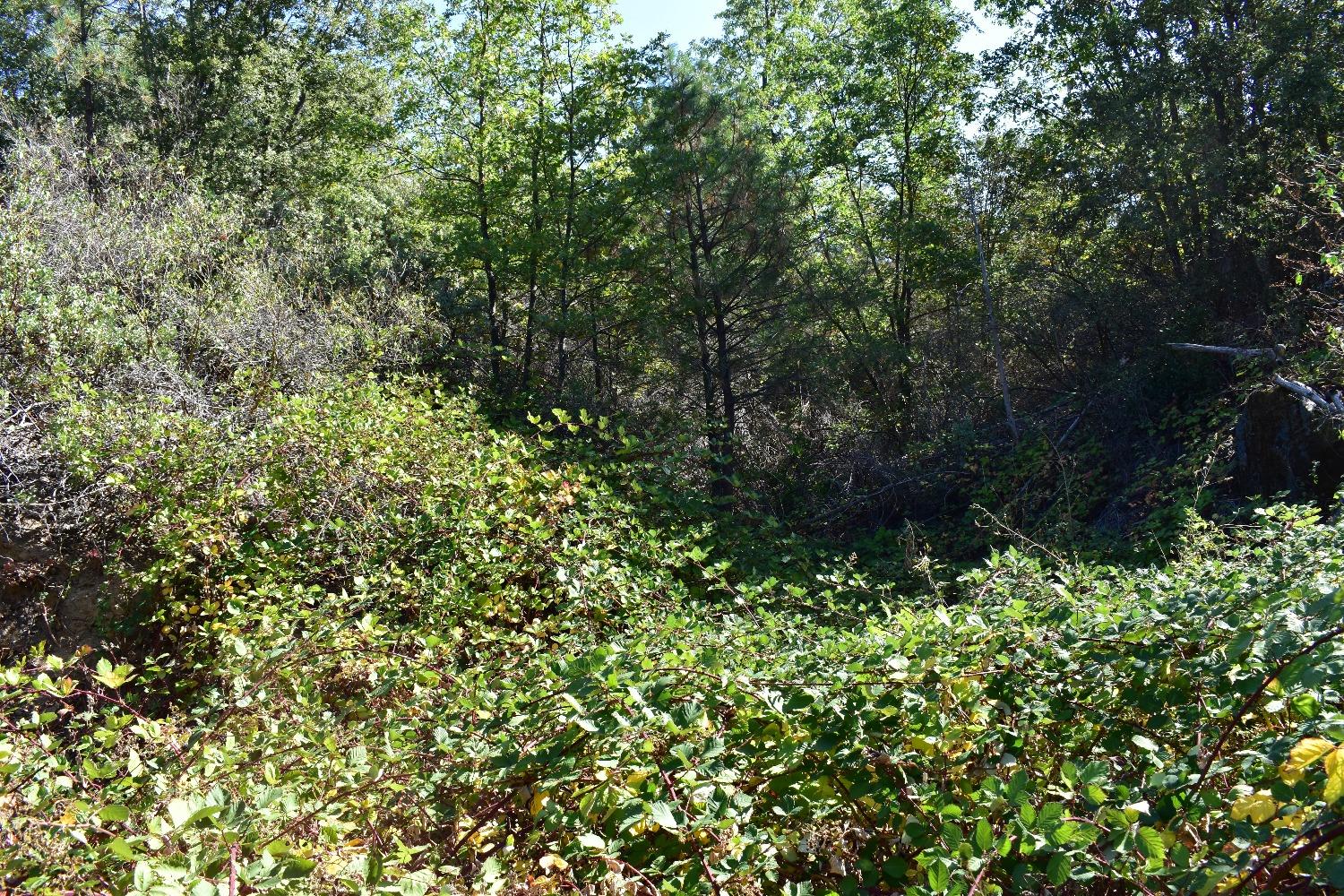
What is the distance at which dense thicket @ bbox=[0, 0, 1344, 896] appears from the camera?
2189mm

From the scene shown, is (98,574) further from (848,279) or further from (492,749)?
(848,279)

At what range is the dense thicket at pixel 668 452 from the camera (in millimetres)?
2189

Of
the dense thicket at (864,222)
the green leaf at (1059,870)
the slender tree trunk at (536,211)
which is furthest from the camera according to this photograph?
the slender tree trunk at (536,211)

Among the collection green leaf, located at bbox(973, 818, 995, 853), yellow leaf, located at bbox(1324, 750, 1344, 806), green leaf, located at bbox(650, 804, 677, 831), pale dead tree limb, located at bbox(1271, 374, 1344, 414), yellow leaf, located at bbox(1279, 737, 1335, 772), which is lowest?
green leaf, located at bbox(650, 804, 677, 831)

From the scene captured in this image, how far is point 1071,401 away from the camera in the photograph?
9.66 meters

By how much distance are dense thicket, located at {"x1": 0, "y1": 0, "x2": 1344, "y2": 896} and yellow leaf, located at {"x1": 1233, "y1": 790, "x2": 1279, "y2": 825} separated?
27 millimetres

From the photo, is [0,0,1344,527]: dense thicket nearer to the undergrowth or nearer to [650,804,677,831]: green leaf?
the undergrowth

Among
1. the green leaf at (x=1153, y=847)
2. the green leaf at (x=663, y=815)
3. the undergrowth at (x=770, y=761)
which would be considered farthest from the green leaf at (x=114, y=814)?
the green leaf at (x=1153, y=847)

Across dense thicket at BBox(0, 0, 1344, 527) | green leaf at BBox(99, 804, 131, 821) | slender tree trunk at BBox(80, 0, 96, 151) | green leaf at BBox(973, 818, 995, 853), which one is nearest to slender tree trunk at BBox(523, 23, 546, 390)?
dense thicket at BBox(0, 0, 1344, 527)

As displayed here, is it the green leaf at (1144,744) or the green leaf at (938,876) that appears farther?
the green leaf at (1144,744)

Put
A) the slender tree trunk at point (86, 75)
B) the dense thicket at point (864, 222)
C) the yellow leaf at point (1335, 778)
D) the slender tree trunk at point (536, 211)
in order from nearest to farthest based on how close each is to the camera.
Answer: the yellow leaf at point (1335, 778) → the dense thicket at point (864, 222) → the slender tree trunk at point (536, 211) → the slender tree trunk at point (86, 75)

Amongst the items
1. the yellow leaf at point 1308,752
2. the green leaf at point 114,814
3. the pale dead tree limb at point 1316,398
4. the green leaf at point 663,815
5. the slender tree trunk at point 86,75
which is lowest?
the green leaf at point 114,814

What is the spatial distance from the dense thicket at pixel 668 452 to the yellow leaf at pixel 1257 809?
0.09 feet

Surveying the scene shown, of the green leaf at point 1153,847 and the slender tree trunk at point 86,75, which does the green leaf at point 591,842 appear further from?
the slender tree trunk at point 86,75
